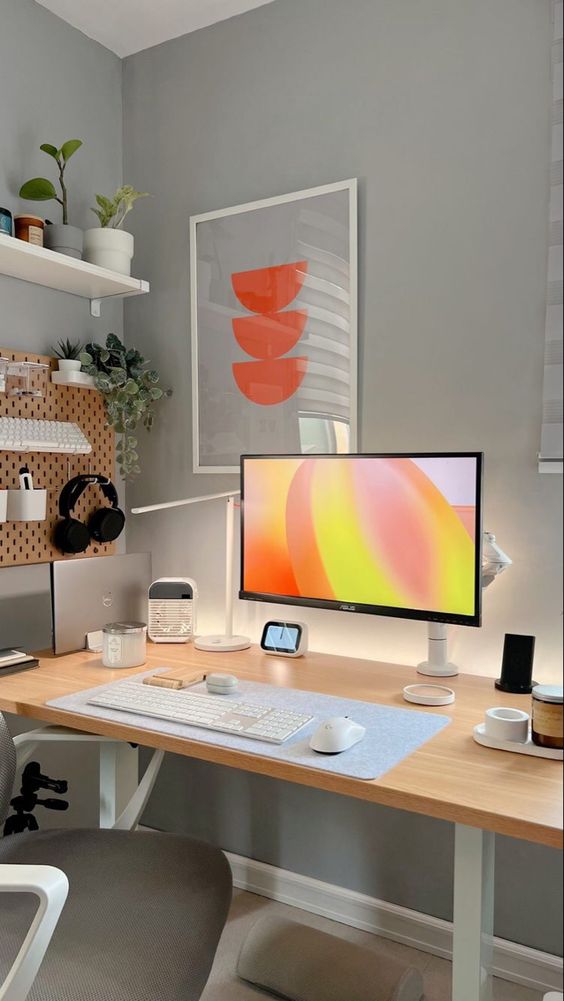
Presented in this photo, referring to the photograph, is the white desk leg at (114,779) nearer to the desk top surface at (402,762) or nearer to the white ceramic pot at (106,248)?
the desk top surface at (402,762)

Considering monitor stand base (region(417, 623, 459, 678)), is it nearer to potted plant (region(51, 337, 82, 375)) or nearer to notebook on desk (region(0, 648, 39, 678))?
notebook on desk (region(0, 648, 39, 678))

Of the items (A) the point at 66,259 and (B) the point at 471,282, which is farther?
Answer: (A) the point at 66,259

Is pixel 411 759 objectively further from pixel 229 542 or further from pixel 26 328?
pixel 26 328

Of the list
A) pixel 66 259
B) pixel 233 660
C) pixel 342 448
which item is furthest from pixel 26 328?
pixel 233 660

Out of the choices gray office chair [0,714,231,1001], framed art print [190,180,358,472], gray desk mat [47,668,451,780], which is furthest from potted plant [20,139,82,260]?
gray office chair [0,714,231,1001]

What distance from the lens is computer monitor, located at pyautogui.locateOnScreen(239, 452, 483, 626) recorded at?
1.62 m

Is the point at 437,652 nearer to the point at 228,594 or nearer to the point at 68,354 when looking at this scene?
the point at 228,594

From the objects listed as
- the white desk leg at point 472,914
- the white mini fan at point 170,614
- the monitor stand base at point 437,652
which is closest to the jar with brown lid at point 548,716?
the white desk leg at point 472,914

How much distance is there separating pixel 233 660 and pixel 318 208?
1179 millimetres

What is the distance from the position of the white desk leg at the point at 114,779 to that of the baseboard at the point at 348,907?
579 mm

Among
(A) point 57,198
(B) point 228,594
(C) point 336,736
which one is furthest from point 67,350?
(C) point 336,736

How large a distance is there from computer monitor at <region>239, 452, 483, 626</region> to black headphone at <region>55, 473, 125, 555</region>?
499 millimetres

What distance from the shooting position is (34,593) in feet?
7.05

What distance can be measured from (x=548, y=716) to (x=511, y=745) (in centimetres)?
33
